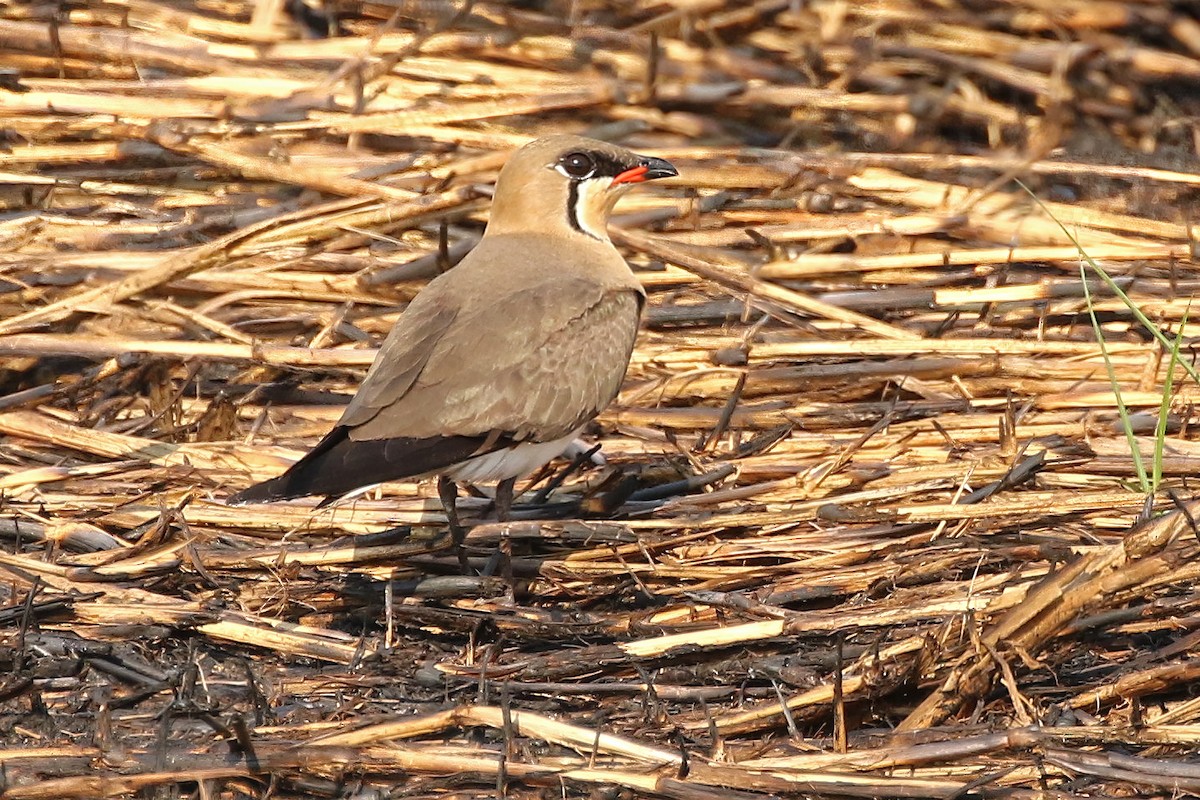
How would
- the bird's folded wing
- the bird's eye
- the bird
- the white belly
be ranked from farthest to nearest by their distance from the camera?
the bird's eye
the white belly
the bird's folded wing
the bird

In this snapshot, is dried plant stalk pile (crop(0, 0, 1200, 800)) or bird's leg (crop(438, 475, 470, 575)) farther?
bird's leg (crop(438, 475, 470, 575))

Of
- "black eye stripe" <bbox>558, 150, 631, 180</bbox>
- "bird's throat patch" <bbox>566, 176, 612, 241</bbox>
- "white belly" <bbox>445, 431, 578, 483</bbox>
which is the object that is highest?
"black eye stripe" <bbox>558, 150, 631, 180</bbox>

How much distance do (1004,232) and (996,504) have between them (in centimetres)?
159

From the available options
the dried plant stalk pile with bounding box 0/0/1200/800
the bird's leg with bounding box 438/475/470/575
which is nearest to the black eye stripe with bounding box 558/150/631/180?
the dried plant stalk pile with bounding box 0/0/1200/800

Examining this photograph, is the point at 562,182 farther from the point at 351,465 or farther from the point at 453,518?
the point at 351,465

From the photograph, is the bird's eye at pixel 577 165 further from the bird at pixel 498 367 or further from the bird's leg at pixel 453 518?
the bird's leg at pixel 453 518

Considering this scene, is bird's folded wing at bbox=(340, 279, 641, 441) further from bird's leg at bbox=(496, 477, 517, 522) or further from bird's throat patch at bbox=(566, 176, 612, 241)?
bird's throat patch at bbox=(566, 176, 612, 241)

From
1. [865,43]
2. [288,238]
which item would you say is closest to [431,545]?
[288,238]

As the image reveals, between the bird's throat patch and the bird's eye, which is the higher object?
the bird's eye

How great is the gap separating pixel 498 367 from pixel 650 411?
32.8 inches

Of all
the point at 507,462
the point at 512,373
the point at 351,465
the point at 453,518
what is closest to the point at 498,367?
the point at 512,373

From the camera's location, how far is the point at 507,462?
4.28 m

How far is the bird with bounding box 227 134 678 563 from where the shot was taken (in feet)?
12.9

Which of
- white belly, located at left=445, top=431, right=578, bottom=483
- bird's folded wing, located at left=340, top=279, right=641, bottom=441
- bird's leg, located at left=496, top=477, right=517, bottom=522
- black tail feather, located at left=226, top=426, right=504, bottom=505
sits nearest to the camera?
black tail feather, located at left=226, top=426, right=504, bottom=505
